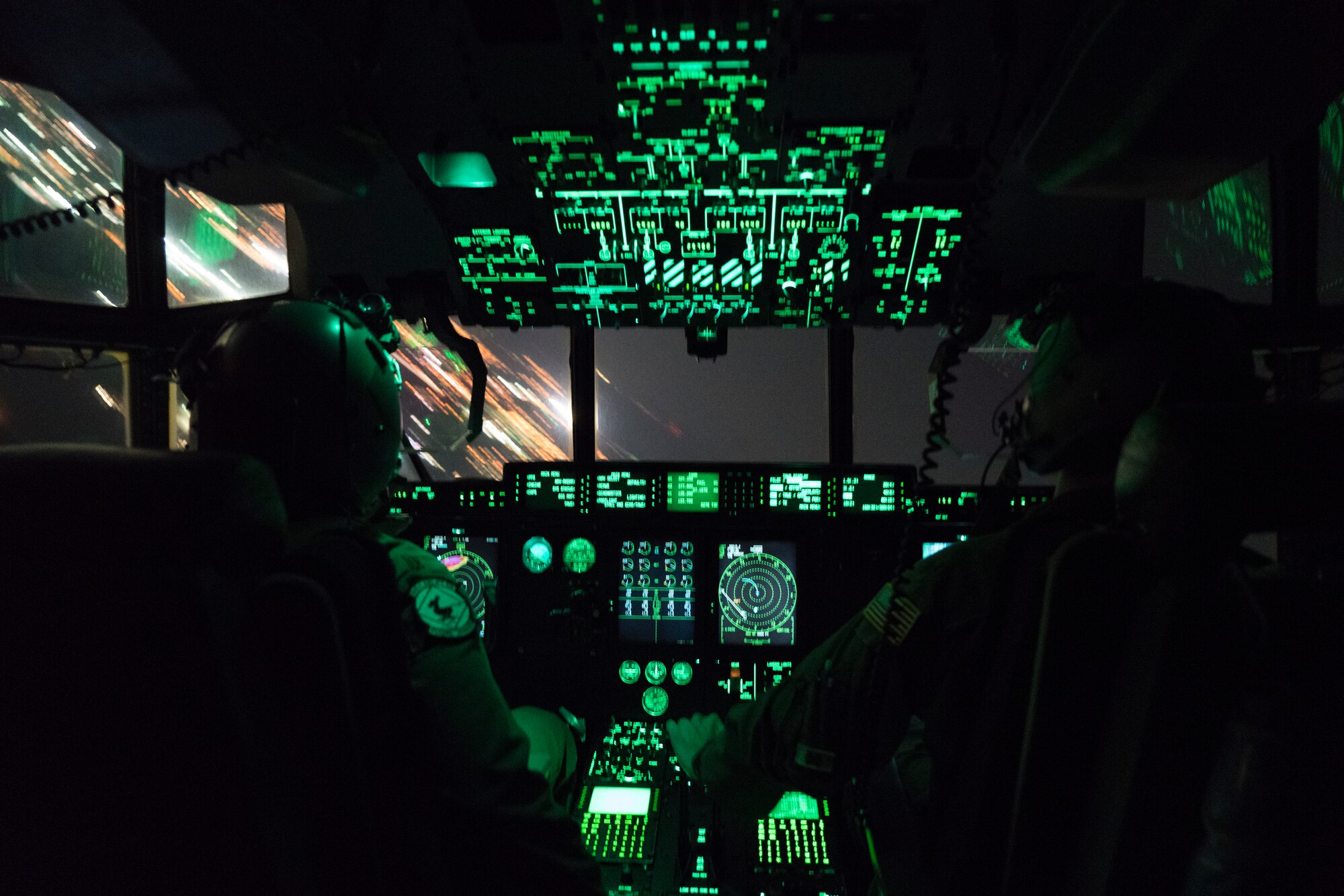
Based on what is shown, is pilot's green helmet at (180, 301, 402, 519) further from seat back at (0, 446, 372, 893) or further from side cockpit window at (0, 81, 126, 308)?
side cockpit window at (0, 81, 126, 308)

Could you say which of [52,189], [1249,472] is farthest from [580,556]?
[52,189]

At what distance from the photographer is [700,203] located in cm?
139

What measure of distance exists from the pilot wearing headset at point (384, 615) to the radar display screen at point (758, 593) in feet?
2.82

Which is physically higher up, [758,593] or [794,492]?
[794,492]

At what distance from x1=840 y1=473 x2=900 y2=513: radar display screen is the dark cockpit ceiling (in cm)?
39

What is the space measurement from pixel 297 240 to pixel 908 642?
1.66 meters

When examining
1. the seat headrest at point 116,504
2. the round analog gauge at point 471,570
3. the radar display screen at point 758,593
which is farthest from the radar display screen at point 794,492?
the seat headrest at point 116,504

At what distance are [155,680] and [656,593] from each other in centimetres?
124

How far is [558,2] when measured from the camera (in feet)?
3.36

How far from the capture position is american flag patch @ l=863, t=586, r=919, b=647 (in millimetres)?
956

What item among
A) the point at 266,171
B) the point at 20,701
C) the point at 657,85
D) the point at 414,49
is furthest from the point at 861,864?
the point at 266,171

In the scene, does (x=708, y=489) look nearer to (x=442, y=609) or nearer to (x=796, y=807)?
(x=796, y=807)

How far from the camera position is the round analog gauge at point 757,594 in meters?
1.75

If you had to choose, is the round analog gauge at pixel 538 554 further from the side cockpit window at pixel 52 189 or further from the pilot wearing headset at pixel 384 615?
the side cockpit window at pixel 52 189
